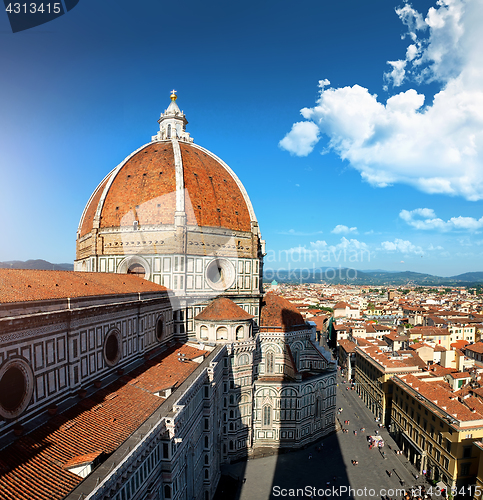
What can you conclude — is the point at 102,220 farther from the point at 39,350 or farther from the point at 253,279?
the point at 39,350

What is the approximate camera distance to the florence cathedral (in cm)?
1045

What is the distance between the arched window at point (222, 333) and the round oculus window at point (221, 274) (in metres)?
3.53

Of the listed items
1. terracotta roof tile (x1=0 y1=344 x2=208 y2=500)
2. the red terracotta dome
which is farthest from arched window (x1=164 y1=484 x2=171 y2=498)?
the red terracotta dome

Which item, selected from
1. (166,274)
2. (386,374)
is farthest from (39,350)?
(386,374)

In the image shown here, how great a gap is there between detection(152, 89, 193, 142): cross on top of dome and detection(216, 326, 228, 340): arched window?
17509 millimetres

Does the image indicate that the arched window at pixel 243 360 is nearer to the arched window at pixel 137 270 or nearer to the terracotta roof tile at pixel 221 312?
the terracotta roof tile at pixel 221 312

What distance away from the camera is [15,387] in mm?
10836

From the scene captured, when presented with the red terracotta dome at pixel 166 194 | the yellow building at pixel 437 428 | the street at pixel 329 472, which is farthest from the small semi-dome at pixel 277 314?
the yellow building at pixel 437 428

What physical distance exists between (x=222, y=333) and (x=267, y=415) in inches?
309

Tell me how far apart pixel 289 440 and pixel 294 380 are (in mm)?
4499

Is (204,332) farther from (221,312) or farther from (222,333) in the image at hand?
(221,312)

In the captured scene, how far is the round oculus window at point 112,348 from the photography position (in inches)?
642

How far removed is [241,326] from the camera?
25.4m

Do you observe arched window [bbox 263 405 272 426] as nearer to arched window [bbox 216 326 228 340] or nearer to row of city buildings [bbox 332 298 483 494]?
arched window [bbox 216 326 228 340]
